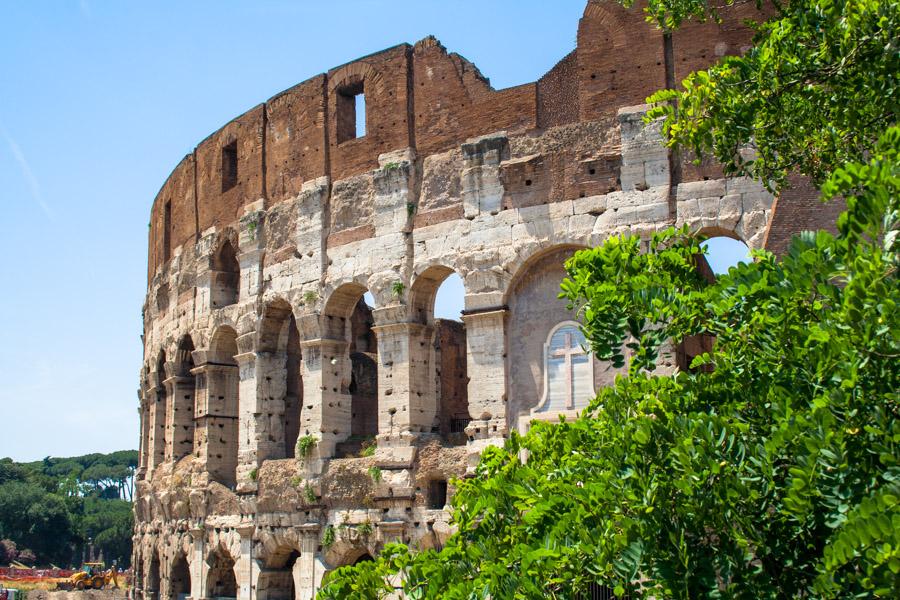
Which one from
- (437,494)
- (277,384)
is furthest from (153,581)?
(437,494)

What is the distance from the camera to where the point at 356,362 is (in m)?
18.9

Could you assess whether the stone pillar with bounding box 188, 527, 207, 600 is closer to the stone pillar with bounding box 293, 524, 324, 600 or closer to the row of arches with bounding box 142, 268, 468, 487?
the row of arches with bounding box 142, 268, 468, 487

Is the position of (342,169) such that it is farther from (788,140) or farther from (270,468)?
(788,140)

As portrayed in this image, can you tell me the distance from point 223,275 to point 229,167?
6.95 ft

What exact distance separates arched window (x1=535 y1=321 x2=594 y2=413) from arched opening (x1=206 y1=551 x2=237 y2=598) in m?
7.85

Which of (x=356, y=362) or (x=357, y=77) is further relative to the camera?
(x=356, y=362)

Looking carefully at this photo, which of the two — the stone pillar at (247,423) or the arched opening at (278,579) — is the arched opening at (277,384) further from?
the arched opening at (278,579)

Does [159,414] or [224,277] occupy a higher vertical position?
[224,277]

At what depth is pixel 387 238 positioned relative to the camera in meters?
15.6

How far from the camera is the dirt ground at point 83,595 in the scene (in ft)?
85.4

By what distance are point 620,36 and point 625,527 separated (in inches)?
373

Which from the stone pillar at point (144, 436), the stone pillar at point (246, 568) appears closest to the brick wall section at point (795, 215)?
the stone pillar at point (246, 568)

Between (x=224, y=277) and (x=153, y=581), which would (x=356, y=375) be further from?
(x=153, y=581)

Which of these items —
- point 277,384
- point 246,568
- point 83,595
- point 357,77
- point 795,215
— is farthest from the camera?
point 83,595
